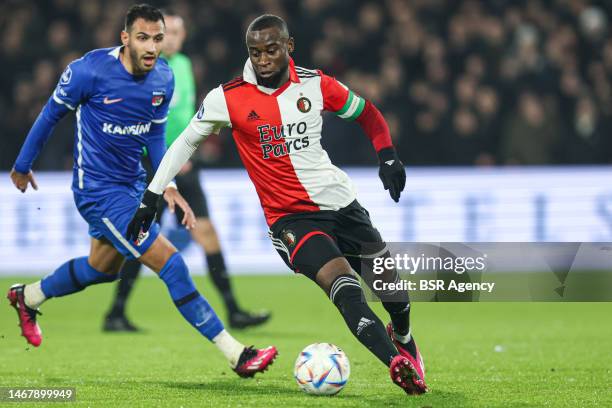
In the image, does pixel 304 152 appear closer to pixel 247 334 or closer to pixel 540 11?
pixel 247 334

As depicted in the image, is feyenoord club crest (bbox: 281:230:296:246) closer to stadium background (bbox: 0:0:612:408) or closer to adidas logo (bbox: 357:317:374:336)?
adidas logo (bbox: 357:317:374:336)

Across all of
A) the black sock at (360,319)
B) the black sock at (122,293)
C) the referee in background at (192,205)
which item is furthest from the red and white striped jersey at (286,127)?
the black sock at (122,293)

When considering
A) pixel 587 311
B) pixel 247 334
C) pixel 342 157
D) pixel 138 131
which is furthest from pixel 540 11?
pixel 138 131

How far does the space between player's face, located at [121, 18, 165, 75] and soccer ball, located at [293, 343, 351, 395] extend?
1997 millimetres

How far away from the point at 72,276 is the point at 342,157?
727cm

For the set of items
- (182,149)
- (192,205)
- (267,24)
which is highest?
(267,24)

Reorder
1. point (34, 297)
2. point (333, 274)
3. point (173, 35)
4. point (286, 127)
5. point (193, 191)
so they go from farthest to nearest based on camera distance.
Result: point (193, 191)
point (173, 35)
point (34, 297)
point (286, 127)
point (333, 274)

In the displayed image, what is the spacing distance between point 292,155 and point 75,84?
144 cm

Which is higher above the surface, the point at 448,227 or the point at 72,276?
the point at 72,276

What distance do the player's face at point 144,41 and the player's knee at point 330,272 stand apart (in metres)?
1.74

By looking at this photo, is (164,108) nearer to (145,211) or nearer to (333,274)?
(145,211)

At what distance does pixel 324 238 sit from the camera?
570cm

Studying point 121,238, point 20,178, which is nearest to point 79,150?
point 20,178

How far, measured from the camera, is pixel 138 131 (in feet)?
21.6
